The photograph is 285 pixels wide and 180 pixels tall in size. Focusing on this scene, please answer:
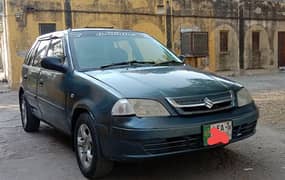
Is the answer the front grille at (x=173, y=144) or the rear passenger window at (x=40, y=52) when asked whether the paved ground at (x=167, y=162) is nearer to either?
the front grille at (x=173, y=144)

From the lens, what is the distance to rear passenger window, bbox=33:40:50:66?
5781 millimetres

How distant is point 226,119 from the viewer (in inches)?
146

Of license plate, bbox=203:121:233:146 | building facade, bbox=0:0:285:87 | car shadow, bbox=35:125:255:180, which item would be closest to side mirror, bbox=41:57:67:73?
car shadow, bbox=35:125:255:180

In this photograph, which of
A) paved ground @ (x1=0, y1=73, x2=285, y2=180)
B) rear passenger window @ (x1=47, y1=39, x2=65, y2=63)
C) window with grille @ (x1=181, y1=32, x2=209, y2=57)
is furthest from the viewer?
window with grille @ (x1=181, y1=32, x2=209, y2=57)

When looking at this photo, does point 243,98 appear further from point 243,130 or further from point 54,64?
point 54,64

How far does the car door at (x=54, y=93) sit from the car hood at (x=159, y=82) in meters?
0.59

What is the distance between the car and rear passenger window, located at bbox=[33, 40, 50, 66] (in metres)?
0.66

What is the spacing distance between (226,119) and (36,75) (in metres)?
3.21

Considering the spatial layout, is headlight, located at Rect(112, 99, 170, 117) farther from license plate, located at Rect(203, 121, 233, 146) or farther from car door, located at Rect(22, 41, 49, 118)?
car door, located at Rect(22, 41, 49, 118)

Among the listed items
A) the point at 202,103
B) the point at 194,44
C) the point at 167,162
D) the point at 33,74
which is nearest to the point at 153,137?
the point at 202,103

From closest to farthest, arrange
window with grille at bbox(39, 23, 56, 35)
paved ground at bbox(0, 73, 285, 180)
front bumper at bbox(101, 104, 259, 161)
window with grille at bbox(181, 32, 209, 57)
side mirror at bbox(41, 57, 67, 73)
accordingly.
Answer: front bumper at bbox(101, 104, 259, 161), paved ground at bbox(0, 73, 285, 180), side mirror at bbox(41, 57, 67, 73), window with grille at bbox(39, 23, 56, 35), window with grille at bbox(181, 32, 209, 57)

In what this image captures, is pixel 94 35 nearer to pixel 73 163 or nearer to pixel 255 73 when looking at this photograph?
pixel 73 163

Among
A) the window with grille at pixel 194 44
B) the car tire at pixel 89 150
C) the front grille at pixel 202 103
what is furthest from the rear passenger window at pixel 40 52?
the window with grille at pixel 194 44

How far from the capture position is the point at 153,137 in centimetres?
339
